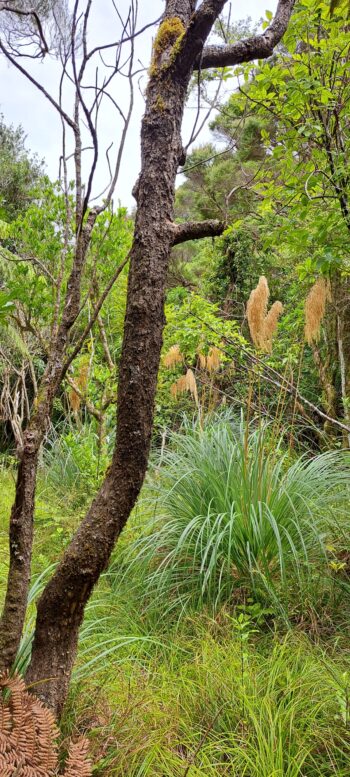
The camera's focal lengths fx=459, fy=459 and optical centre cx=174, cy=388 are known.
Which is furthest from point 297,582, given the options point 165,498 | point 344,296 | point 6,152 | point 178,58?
A: point 6,152

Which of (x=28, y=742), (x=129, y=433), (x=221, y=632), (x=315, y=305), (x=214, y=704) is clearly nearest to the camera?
(x=28, y=742)

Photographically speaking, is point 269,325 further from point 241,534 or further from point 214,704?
point 214,704

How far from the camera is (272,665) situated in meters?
1.70

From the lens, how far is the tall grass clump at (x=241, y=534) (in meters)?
2.15

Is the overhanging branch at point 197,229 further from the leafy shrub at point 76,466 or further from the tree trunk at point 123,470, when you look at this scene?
the leafy shrub at point 76,466

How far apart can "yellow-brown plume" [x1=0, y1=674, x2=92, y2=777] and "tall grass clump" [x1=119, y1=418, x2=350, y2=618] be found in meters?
1.02

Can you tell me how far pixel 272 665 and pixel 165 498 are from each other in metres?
1.16

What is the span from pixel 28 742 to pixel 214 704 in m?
0.67

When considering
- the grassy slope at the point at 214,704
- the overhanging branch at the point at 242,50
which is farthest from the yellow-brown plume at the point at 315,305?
the grassy slope at the point at 214,704

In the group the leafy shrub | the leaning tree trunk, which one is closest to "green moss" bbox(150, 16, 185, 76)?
the leaning tree trunk

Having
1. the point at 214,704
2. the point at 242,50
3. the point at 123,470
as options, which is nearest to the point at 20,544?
the point at 123,470

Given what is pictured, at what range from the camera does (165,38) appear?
4.44 feet

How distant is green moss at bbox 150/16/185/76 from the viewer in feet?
4.41

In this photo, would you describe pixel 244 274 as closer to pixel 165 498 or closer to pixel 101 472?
pixel 101 472
